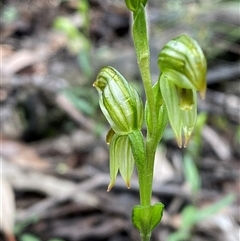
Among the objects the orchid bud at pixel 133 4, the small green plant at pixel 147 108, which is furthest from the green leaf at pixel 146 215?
the orchid bud at pixel 133 4

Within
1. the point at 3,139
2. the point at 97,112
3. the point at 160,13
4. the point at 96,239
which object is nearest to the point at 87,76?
the point at 97,112

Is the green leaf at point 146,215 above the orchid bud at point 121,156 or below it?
below

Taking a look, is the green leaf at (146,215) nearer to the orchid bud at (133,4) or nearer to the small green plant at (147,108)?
the small green plant at (147,108)

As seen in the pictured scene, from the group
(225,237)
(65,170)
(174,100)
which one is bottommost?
(225,237)

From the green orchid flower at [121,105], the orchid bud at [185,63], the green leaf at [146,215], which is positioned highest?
the orchid bud at [185,63]

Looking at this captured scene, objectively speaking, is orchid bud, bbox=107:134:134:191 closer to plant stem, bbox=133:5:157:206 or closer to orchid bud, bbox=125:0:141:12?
plant stem, bbox=133:5:157:206

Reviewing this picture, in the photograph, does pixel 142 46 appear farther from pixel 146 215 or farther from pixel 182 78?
pixel 146 215

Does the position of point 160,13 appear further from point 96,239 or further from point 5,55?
point 96,239

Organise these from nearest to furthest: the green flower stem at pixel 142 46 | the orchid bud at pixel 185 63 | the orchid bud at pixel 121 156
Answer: the orchid bud at pixel 185 63, the green flower stem at pixel 142 46, the orchid bud at pixel 121 156
